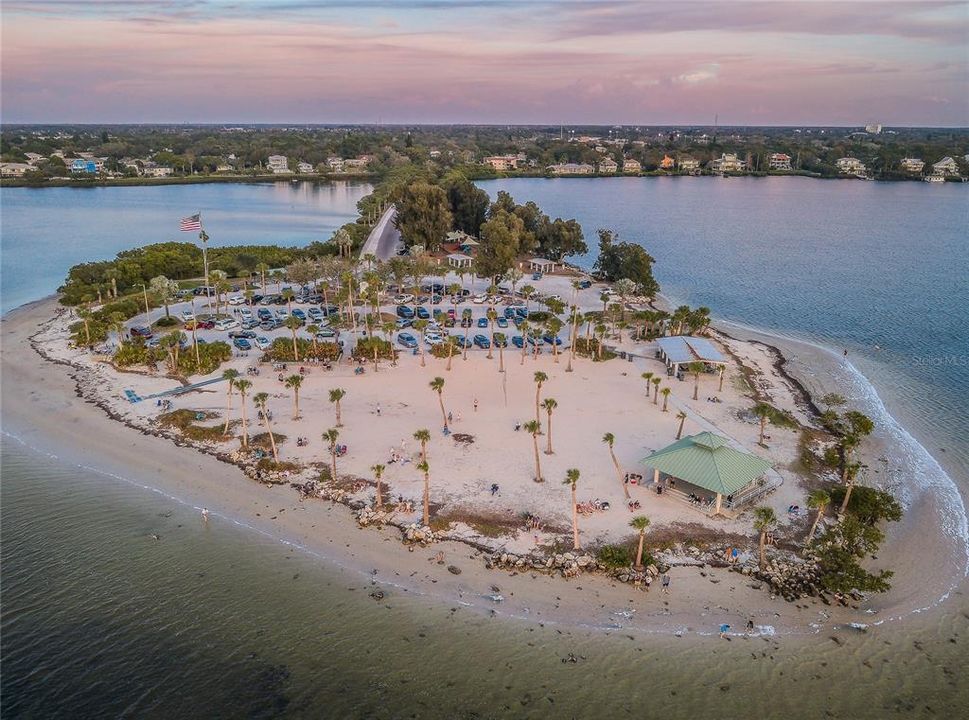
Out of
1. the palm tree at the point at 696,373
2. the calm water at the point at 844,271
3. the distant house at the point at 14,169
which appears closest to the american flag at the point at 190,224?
the palm tree at the point at 696,373

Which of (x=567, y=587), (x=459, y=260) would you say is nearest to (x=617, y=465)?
(x=567, y=587)

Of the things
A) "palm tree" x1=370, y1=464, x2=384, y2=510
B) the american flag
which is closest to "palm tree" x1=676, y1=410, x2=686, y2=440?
"palm tree" x1=370, y1=464, x2=384, y2=510

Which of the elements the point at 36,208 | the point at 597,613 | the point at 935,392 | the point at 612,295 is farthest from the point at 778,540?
the point at 36,208

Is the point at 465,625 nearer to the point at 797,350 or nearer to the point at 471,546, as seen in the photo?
the point at 471,546

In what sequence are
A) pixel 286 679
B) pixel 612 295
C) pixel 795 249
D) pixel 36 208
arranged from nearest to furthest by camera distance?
1. pixel 286 679
2. pixel 612 295
3. pixel 795 249
4. pixel 36 208

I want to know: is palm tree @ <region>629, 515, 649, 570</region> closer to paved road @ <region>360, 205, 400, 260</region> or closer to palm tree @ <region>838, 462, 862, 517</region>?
palm tree @ <region>838, 462, 862, 517</region>

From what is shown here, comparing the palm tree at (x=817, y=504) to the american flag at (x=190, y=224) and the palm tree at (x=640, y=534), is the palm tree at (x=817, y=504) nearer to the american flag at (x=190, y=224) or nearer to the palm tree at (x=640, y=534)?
the palm tree at (x=640, y=534)

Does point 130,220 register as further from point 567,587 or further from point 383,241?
point 567,587
